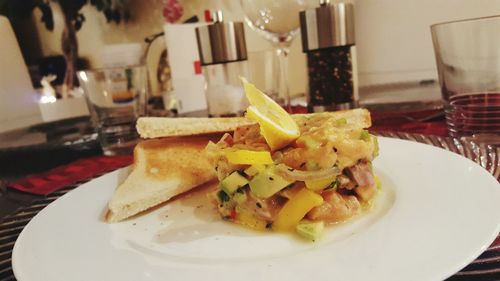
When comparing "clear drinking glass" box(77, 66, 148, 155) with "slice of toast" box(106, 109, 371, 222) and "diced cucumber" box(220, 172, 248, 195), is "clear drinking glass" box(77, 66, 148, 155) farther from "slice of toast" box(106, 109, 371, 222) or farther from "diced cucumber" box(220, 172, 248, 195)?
"diced cucumber" box(220, 172, 248, 195)

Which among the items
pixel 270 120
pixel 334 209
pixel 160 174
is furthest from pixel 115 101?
pixel 334 209

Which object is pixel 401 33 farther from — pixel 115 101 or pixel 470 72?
pixel 115 101

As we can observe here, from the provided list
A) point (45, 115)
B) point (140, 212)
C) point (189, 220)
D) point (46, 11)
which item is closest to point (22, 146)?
point (140, 212)

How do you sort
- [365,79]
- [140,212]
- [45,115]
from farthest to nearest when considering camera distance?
[45,115]
[365,79]
[140,212]

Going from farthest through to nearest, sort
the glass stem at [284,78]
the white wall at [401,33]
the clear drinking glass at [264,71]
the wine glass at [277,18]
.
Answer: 1. the clear drinking glass at [264,71]
2. the glass stem at [284,78]
3. the wine glass at [277,18]
4. the white wall at [401,33]

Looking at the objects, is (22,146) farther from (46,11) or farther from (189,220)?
(46,11)

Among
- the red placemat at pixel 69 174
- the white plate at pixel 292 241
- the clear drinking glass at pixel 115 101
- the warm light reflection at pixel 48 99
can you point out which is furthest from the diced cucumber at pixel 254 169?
the warm light reflection at pixel 48 99

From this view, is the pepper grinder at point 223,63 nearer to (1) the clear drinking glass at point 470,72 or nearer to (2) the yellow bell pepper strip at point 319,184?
(1) the clear drinking glass at point 470,72

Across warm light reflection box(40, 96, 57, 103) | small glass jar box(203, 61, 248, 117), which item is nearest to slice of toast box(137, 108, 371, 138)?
small glass jar box(203, 61, 248, 117)
